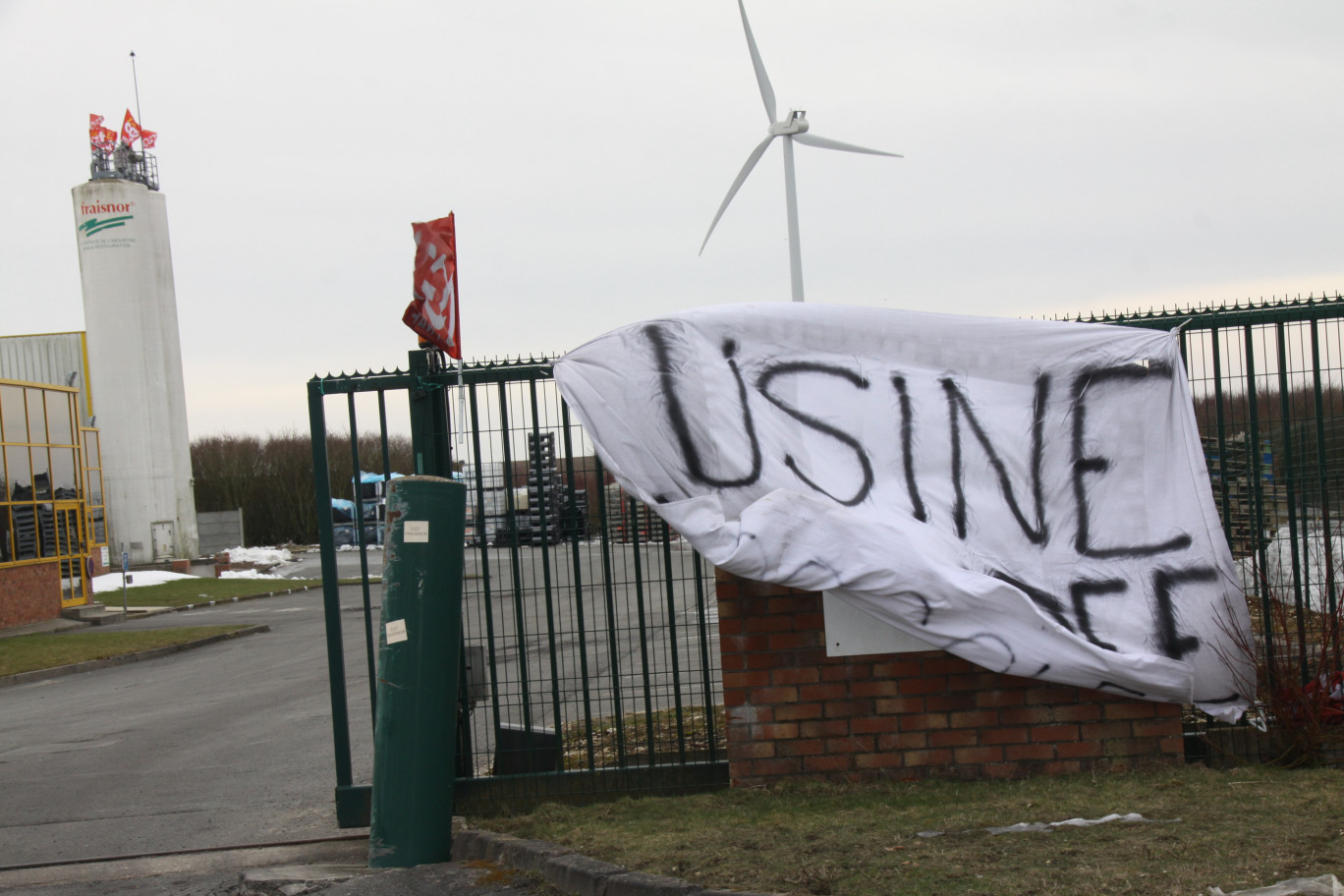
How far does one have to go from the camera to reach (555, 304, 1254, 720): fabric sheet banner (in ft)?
18.3

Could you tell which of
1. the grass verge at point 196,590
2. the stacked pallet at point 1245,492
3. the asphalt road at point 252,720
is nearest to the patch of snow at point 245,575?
the grass verge at point 196,590

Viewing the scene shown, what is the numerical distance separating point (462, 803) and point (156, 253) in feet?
147

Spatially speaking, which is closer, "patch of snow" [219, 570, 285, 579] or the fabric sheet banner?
the fabric sheet banner

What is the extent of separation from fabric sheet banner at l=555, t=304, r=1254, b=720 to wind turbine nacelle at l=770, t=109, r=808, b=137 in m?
13.0

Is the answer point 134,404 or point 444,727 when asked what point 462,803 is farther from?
point 134,404

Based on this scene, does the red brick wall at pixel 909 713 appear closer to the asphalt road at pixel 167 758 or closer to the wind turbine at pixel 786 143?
the asphalt road at pixel 167 758

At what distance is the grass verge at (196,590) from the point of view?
3048cm

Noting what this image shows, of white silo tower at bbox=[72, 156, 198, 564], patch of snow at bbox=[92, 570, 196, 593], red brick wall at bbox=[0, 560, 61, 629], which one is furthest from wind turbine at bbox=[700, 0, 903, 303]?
white silo tower at bbox=[72, 156, 198, 564]

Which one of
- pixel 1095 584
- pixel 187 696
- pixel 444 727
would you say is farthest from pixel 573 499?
pixel 187 696

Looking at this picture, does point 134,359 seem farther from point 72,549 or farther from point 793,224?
point 793,224

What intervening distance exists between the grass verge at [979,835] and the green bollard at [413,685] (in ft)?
1.50

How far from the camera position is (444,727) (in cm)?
564

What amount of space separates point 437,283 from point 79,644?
1693cm

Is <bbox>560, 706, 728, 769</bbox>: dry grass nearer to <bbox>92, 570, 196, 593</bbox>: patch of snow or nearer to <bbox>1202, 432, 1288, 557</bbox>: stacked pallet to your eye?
<bbox>1202, 432, 1288, 557</bbox>: stacked pallet
